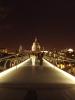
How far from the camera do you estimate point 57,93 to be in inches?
503

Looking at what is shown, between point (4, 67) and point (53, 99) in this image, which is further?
point (4, 67)

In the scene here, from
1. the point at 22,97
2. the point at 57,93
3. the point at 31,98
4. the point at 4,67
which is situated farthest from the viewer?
the point at 4,67

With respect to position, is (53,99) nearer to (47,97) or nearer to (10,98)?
(47,97)

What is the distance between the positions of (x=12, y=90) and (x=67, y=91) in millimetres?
2059

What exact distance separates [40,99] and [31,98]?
0.51 m

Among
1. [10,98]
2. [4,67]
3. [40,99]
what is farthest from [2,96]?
[4,67]

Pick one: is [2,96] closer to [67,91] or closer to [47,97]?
[47,97]

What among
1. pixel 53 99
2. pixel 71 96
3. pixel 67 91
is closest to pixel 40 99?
pixel 53 99

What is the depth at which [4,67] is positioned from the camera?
2534 centimetres

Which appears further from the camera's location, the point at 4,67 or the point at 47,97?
the point at 4,67

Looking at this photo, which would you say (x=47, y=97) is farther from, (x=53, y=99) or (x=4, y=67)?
(x=4, y=67)

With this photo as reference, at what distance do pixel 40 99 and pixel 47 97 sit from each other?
0.54 m

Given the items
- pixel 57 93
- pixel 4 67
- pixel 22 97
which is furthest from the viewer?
pixel 4 67

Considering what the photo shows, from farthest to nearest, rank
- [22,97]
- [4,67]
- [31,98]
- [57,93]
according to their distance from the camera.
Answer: [4,67]
[57,93]
[22,97]
[31,98]
